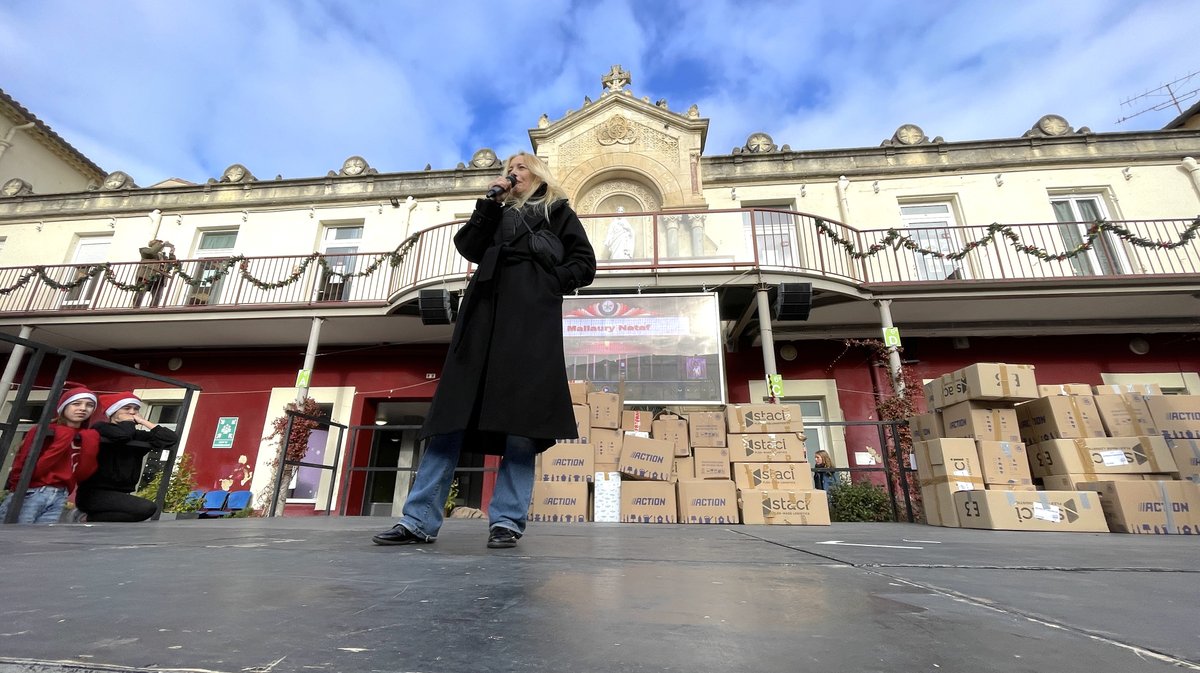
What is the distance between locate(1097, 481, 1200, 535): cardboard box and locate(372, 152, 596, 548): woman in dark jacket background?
472 centimetres

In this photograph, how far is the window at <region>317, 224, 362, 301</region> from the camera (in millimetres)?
10203

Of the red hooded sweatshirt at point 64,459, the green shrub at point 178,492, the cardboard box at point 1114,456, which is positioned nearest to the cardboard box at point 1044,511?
the cardboard box at point 1114,456

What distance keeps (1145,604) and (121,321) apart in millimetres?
12905

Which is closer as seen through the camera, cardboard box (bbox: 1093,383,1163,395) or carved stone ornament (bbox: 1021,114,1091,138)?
cardboard box (bbox: 1093,383,1163,395)

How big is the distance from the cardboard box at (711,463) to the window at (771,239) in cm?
362

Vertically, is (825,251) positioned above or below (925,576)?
above

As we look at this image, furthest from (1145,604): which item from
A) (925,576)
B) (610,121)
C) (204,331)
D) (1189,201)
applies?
(1189,201)

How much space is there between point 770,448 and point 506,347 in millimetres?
3903

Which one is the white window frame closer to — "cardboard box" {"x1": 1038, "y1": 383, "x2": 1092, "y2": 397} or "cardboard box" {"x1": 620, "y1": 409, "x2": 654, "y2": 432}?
"cardboard box" {"x1": 1038, "y1": 383, "x2": 1092, "y2": 397}

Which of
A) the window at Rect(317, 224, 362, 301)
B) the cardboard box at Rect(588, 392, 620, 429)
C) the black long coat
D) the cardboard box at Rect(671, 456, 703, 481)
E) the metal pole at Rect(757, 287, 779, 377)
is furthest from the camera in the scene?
the window at Rect(317, 224, 362, 301)

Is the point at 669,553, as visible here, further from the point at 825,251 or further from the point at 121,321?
the point at 121,321

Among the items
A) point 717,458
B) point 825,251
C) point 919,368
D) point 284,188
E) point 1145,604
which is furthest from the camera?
point 284,188

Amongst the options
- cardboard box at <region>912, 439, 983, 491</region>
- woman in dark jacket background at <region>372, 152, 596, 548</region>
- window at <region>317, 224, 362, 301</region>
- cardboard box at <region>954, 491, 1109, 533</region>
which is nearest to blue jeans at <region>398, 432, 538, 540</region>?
woman in dark jacket background at <region>372, 152, 596, 548</region>

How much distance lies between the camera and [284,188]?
1179 centimetres
